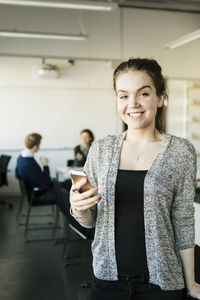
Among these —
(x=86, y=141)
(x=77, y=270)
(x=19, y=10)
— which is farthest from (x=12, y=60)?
(x=77, y=270)

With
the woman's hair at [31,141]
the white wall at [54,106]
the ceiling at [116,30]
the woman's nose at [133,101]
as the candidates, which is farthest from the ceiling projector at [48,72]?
the woman's nose at [133,101]

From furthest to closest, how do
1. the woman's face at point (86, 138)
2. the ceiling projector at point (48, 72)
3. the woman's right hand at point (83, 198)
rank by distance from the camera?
the ceiling projector at point (48, 72), the woman's face at point (86, 138), the woman's right hand at point (83, 198)

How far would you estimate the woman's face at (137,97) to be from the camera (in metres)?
1.26

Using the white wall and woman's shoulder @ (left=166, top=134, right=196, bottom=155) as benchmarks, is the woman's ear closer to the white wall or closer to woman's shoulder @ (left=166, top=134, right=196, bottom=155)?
woman's shoulder @ (left=166, top=134, right=196, bottom=155)

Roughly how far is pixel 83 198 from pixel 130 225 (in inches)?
7.4

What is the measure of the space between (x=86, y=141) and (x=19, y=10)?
330cm

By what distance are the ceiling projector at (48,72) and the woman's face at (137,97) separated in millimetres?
6596

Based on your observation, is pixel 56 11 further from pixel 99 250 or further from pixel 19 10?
pixel 99 250

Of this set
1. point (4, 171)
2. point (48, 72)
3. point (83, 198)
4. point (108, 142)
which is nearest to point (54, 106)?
point (48, 72)

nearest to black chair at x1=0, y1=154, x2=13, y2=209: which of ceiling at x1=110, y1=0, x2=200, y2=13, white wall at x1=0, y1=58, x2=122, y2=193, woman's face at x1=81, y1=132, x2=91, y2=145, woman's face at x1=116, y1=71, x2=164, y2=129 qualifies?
white wall at x1=0, y1=58, x2=122, y2=193

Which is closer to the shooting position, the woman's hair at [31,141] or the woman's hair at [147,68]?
the woman's hair at [147,68]

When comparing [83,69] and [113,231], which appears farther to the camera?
[83,69]

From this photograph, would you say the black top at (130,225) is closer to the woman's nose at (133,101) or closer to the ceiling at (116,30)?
the woman's nose at (133,101)

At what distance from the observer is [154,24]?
8.53m
